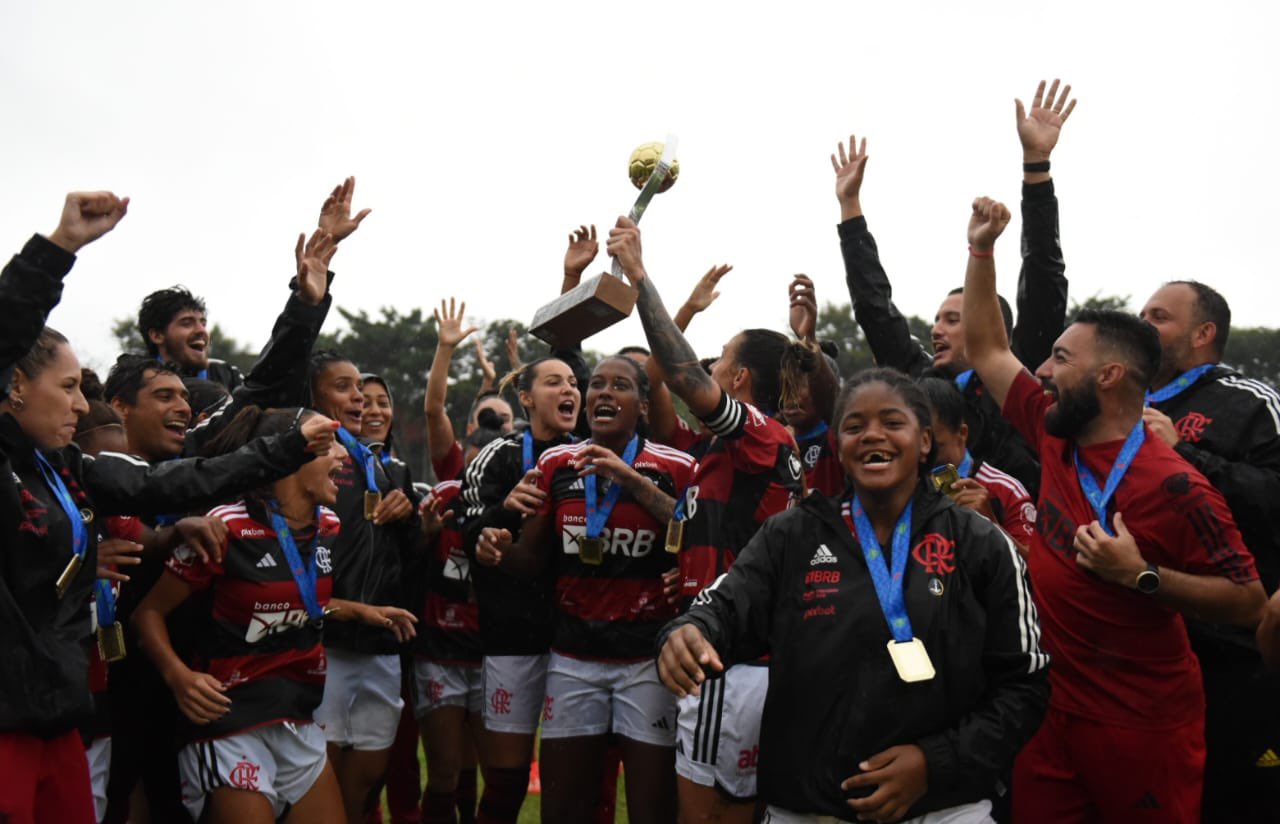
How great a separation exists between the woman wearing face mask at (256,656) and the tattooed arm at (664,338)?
1.62 m

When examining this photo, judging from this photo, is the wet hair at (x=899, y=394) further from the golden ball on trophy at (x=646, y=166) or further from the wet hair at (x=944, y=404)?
the golden ball on trophy at (x=646, y=166)

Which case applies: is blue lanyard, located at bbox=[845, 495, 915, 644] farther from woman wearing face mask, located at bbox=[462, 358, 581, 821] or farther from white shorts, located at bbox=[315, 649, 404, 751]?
white shorts, located at bbox=[315, 649, 404, 751]

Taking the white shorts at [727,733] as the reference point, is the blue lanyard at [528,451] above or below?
above

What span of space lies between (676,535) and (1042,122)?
9.13ft

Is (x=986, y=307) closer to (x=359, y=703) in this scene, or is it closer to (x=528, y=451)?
(x=528, y=451)

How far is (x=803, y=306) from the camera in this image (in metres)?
6.10

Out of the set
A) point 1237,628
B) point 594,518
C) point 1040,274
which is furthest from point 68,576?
point 1237,628

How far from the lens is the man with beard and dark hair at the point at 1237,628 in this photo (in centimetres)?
480

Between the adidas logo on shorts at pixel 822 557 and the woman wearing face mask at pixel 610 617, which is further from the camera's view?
the woman wearing face mask at pixel 610 617

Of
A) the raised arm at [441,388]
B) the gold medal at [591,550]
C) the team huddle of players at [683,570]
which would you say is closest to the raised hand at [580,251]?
the team huddle of players at [683,570]

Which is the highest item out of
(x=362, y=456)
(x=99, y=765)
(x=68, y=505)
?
(x=362, y=456)

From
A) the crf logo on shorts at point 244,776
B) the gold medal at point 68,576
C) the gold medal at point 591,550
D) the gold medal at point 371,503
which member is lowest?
the crf logo on shorts at point 244,776

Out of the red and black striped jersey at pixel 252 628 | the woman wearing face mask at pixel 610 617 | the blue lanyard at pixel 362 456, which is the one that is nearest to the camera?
the red and black striped jersey at pixel 252 628

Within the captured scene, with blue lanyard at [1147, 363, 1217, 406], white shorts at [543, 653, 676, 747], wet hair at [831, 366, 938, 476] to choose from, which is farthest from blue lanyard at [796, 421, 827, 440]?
wet hair at [831, 366, 938, 476]
